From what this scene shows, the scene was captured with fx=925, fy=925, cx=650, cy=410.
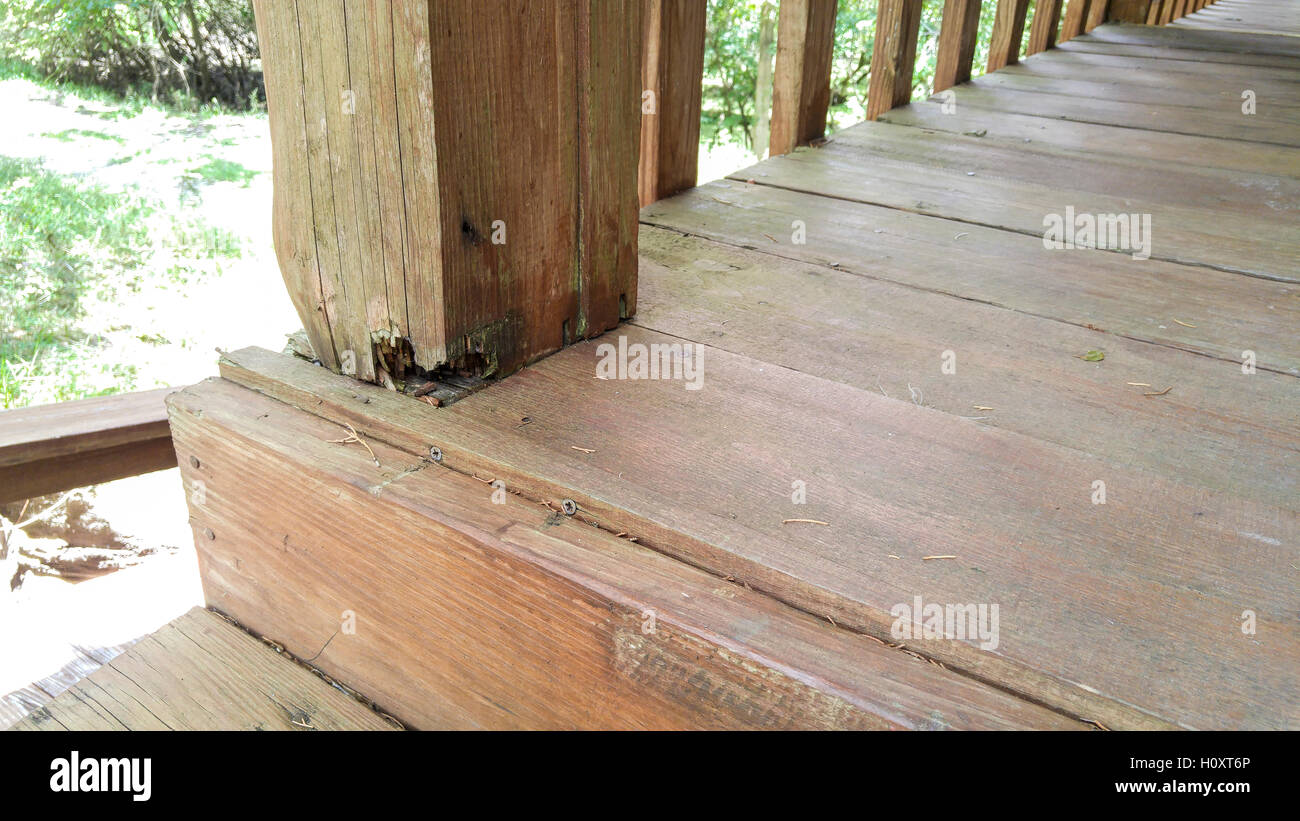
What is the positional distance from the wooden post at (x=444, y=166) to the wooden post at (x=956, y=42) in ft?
8.33

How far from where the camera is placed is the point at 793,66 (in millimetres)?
2436

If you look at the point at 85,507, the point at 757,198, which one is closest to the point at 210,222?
the point at 85,507

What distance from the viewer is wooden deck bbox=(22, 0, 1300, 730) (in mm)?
804

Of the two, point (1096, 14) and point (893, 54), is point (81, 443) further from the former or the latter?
point (1096, 14)

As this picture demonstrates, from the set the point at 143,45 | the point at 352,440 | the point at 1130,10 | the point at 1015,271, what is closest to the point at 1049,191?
the point at 1015,271

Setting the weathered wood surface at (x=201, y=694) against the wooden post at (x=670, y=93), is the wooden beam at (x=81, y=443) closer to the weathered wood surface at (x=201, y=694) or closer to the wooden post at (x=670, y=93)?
the weathered wood surface at (x=201, y=694)

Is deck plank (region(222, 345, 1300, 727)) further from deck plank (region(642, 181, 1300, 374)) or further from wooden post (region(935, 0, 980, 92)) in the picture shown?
wooden post (region(935, 0, 980, 92))

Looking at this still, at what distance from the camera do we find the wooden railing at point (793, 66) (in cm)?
196

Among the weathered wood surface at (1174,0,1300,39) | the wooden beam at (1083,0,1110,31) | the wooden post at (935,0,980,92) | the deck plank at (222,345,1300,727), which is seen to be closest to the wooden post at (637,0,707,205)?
the deck plank at (222,345,1300,727)

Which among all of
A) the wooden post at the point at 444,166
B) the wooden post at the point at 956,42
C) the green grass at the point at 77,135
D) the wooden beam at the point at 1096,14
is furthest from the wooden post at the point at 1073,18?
the green grass at the point at 77,135

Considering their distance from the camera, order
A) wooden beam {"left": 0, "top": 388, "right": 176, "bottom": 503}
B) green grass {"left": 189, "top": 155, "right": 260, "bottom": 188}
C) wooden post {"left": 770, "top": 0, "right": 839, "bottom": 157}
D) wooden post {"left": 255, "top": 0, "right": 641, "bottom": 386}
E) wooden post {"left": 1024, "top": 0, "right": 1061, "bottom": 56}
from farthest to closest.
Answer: green grass {"left": 189, "top": 155, "right": 260, "bottom": 188}, wooden post {"left": 1024, "top": 0, "right": 1061, "bottom": 56}, wooden post {"left": 770, "top": 0, "right": 839, "bottom": 157}, wooden beam {"left": 0, "top": 388, "right": 176, "bottom": 503}, wooden post {"left": 255, "top": 0, "right": 641, "bottom": 386}

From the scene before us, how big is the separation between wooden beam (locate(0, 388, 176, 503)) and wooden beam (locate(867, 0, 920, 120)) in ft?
7.49
